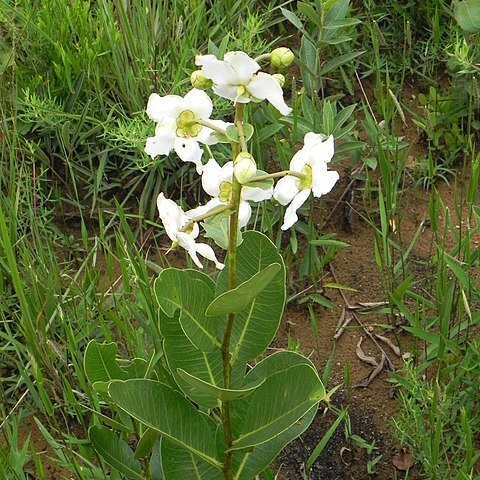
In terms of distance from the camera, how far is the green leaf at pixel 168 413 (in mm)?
1387

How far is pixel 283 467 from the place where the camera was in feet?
6.29

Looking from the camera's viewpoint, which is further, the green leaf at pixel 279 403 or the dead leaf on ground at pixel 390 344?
the dead leaf on ground at pixel 390 344

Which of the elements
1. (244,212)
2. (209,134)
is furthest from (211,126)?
(244,212)

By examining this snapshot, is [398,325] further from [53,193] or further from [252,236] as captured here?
[53,193]

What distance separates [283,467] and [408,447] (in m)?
0.26

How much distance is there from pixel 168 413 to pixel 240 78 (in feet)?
1.83

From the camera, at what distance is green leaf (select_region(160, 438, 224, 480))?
1.54 meters

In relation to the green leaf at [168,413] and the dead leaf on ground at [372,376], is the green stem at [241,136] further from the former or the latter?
the dead leaf on ground at [372,376]

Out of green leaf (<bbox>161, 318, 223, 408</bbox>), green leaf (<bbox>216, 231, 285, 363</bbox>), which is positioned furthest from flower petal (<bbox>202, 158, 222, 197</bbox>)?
green leaf (<bbox>161, 318, 223, 408</bbox>)

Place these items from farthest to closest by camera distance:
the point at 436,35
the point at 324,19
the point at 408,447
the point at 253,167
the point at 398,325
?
the point at 436,35
the point at 324,19
the point at 398,325
the point at 408,447
the point at 253,167

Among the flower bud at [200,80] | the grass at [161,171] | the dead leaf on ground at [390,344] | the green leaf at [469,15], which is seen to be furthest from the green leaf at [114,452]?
the green leaf at [469,15]

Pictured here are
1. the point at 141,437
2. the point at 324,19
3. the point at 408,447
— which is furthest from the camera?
the point at 324,19

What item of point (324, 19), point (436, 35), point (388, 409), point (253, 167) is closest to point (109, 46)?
point (324, 19)

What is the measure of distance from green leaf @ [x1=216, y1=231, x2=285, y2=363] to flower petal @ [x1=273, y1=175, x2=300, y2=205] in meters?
0.11
